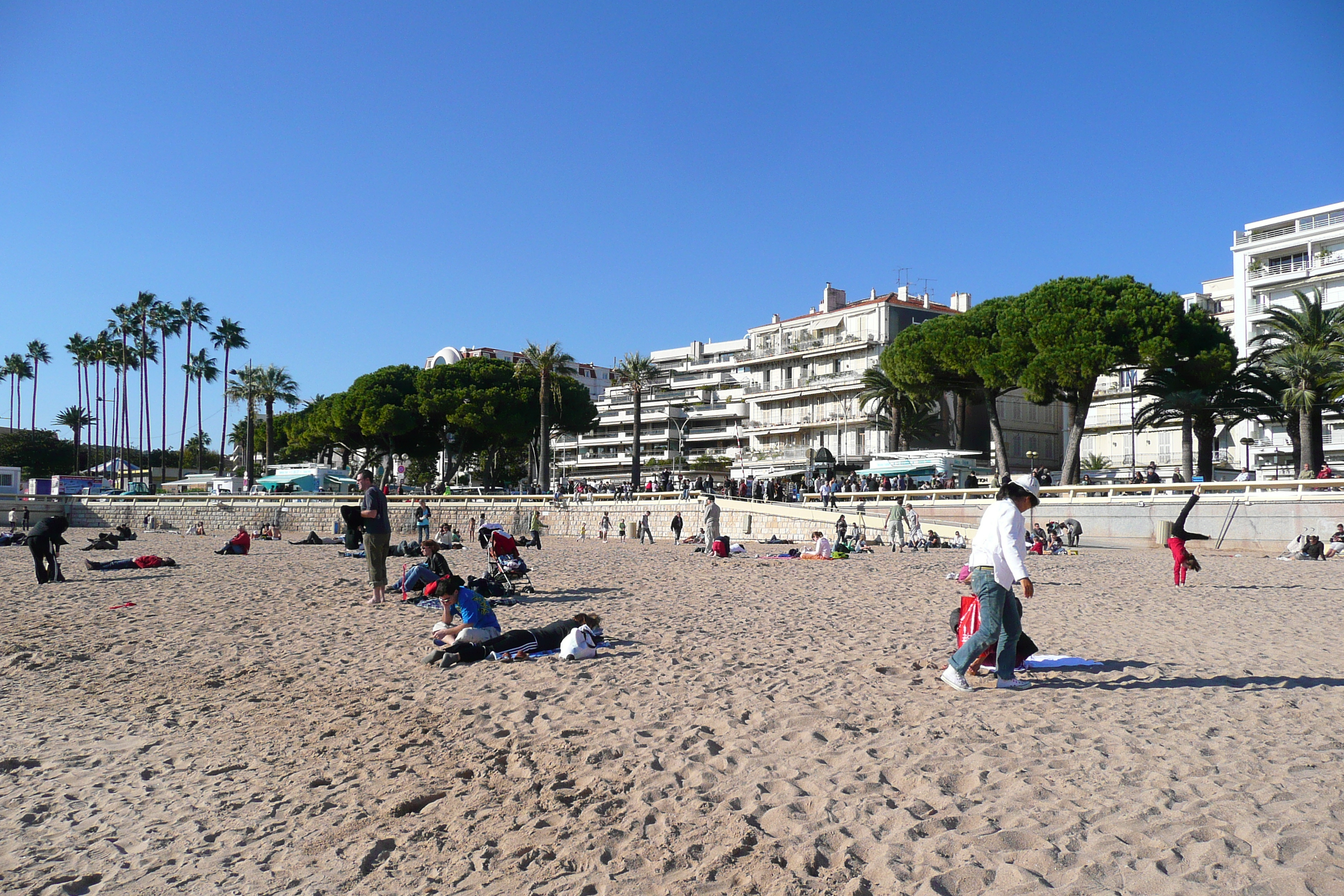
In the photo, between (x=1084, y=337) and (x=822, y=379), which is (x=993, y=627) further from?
(x=822, y=379)

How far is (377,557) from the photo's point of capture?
1237 centimetres

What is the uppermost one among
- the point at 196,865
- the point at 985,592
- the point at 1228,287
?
the point at 1228,287

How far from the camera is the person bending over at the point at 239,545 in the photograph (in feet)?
73.5

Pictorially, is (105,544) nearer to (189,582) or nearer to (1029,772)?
(189,582)

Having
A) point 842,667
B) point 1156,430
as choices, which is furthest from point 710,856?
point 1156,430

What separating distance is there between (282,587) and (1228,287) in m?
70.3

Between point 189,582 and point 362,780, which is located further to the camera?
point 189,582

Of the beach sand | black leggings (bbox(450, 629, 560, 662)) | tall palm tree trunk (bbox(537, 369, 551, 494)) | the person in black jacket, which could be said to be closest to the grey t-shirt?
A: the beach sand

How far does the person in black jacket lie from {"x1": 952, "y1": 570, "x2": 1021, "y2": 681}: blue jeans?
14.4m

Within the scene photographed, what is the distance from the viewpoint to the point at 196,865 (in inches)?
164

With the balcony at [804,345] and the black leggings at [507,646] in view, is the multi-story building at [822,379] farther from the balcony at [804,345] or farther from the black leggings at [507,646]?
the black leggings at [507,646]

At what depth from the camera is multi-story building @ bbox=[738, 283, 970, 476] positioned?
206 feet

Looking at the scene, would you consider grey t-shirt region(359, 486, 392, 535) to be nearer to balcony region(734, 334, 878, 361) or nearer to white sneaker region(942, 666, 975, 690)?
white sneaker region(942, 666, 975, 690)

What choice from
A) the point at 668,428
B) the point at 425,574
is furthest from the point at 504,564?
the point at 668,428
